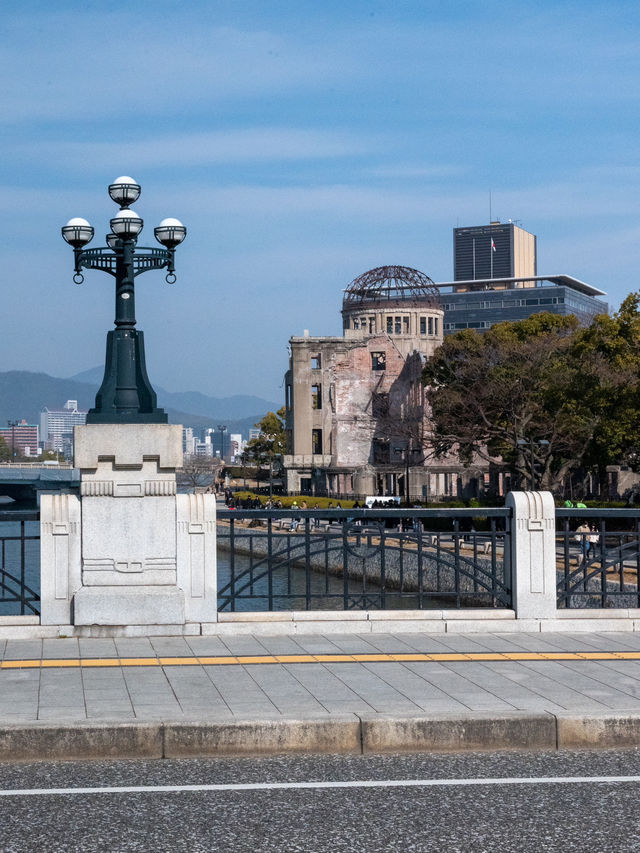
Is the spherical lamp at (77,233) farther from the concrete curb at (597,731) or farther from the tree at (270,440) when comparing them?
the tree at (270,440)

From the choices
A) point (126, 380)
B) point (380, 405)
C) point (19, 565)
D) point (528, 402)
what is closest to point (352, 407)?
point (380, 405)

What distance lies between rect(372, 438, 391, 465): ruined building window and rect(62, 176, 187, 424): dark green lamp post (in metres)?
73.1

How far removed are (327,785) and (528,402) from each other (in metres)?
45.6

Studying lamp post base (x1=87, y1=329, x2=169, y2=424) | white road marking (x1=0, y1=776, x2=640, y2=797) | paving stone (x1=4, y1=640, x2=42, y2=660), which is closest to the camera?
white road marking (x1=0, y1=776, x2=640, y2=797)

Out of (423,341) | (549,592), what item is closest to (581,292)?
(423,341)

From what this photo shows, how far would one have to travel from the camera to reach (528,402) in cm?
5119

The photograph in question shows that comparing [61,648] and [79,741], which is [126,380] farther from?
[79,741]

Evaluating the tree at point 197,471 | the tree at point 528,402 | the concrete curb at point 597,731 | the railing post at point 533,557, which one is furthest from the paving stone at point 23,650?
the tree at point 197,471

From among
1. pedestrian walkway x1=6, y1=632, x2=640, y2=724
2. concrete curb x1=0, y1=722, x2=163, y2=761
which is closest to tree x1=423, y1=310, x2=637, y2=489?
pedestrian walkway x1=6, y1=632, x2=640, y2=724

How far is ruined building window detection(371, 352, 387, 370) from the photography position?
3602 inches

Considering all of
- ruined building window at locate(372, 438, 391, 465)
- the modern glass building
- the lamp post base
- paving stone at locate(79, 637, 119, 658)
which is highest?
the modern glass building

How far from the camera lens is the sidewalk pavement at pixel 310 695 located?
294 inches

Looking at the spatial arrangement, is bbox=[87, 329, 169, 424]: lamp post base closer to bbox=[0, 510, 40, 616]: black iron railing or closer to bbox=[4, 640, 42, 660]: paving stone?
bbox=[0, 510, 40, 616]: black iron railing

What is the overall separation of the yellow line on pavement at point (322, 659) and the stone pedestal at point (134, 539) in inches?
44.5
